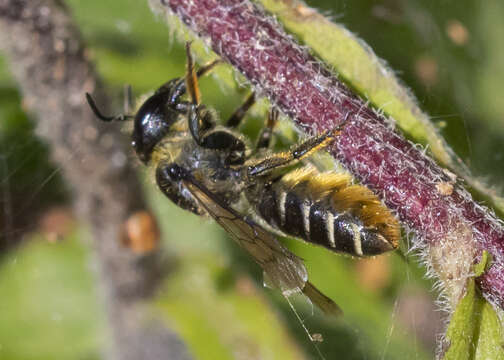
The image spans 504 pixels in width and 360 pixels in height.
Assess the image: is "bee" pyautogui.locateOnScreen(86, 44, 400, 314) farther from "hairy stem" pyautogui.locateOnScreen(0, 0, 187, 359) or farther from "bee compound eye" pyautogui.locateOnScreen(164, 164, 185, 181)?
"hairy stem" pyautogui.locateOnScreen(0, 0, 187, 359)

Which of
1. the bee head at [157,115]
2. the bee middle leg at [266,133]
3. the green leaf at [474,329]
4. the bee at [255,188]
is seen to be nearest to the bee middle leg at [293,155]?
the bee at [255,188]

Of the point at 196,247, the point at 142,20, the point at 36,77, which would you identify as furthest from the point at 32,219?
the point at 36,77

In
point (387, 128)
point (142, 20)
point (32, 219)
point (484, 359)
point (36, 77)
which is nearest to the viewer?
point (484, 359)

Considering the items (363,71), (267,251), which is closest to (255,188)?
(267,251)

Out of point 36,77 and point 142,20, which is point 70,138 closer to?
point 36,77

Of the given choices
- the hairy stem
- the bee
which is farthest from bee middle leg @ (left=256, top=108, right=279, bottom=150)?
the hairy stem

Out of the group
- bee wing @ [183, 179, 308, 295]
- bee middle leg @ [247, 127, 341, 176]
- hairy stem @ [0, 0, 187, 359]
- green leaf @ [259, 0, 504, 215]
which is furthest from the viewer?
hairy stem @ [0, 0, 187, 359]
